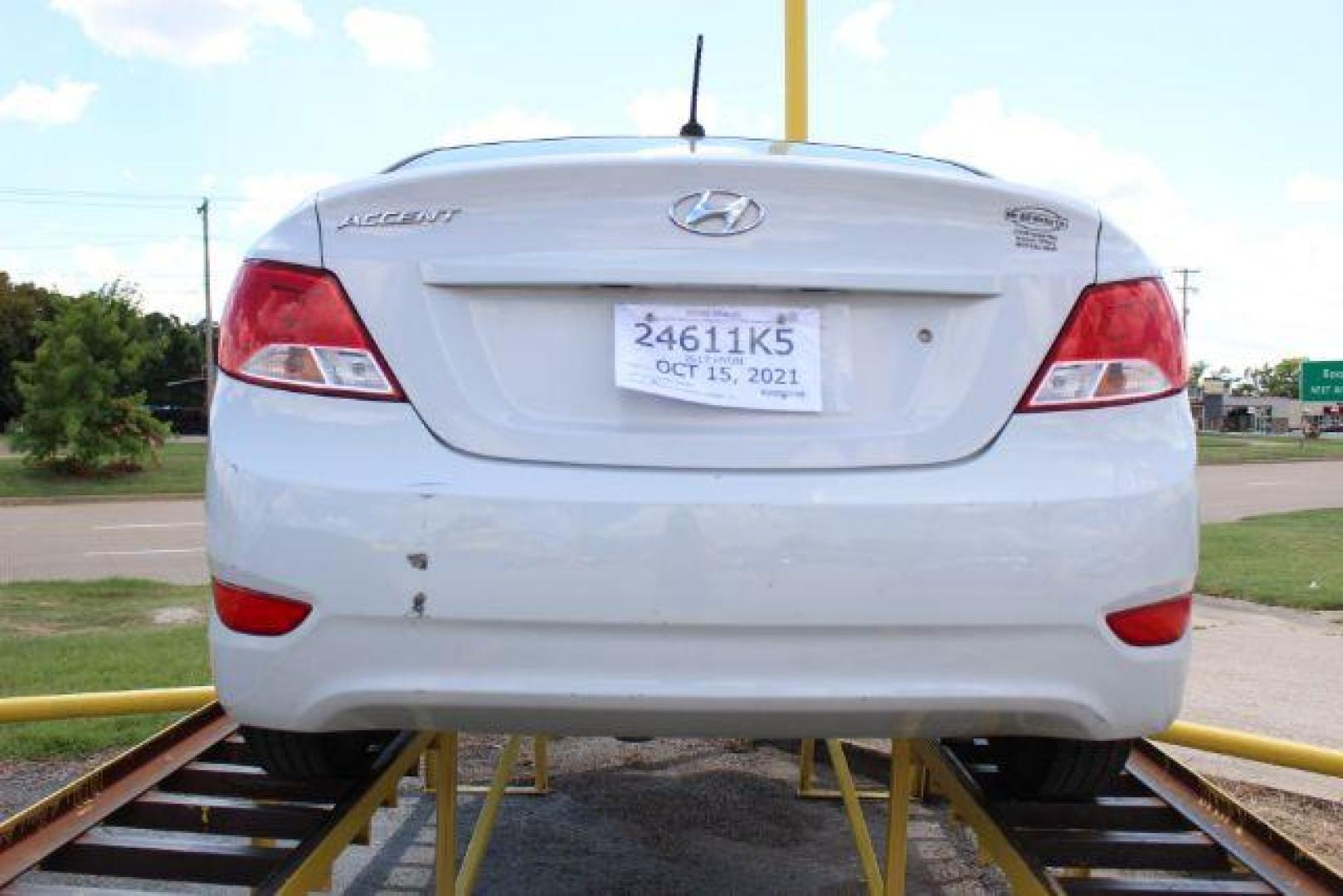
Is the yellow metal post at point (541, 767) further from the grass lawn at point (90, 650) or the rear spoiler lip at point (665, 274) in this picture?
the rear spoiler lip at point (665, 274)

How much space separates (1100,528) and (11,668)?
18.2ft

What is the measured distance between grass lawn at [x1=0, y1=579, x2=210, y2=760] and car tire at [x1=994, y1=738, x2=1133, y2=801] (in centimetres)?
354

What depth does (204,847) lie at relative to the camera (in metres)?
2.45

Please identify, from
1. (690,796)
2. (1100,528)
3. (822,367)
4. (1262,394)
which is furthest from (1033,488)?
(1262,394)

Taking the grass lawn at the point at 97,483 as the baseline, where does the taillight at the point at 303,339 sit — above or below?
above

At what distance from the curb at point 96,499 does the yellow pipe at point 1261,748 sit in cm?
2083

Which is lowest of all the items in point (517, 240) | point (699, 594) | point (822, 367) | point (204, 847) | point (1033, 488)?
point (204, 847)

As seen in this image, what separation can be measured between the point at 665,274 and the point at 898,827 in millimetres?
1533

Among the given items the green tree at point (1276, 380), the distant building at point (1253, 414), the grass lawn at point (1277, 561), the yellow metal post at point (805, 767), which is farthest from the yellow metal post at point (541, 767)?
the green tree at point (1276, 380)

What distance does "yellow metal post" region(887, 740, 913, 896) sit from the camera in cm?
260

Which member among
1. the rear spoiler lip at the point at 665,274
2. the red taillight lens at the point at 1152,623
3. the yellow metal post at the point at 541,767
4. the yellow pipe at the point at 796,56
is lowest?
the yellow metal post at the point at 541,767

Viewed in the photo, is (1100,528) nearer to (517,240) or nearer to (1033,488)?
(1033,488)

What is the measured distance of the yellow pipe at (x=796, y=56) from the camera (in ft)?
16.9

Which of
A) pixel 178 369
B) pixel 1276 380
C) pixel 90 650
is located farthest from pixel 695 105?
pixel 1276 380
